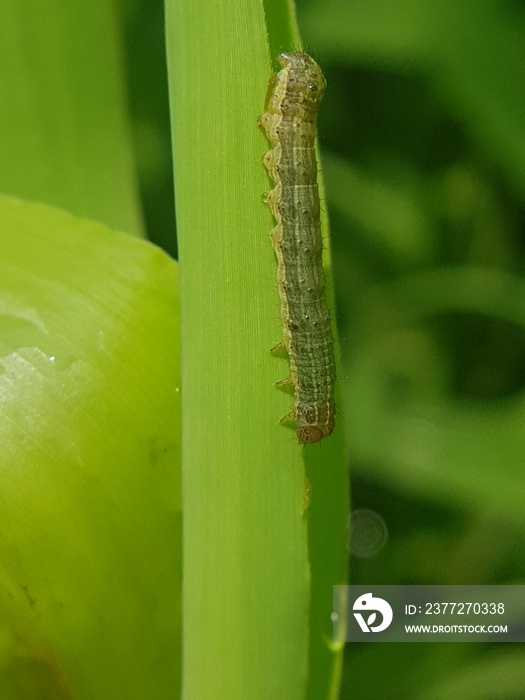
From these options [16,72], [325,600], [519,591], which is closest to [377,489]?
[519,591]

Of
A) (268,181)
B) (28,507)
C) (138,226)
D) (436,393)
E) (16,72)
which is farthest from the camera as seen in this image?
(436,393)

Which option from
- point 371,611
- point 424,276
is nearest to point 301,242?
point 371,611

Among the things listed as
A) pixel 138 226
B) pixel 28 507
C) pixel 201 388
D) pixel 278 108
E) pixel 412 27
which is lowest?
pixel 28 507

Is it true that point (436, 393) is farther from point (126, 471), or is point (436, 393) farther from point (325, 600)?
point (126, 471)

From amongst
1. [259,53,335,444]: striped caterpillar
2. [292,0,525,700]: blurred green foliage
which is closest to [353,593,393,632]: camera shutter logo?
[292,0,525,700]: blurred green foliage

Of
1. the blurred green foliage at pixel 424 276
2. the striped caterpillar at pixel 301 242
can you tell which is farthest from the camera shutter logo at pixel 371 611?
the striped caterpillar at pixel 301 242

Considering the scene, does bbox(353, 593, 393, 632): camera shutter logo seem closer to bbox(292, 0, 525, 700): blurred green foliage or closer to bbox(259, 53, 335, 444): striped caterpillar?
bbox(292, 0, 525, 700): blurred green foliage

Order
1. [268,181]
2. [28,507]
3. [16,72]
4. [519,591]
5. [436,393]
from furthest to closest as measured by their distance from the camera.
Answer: [436,393], [519,591], [16,72], [268,181], [28,507]

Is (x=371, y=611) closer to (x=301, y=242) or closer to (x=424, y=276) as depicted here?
(x=301, y=242)
